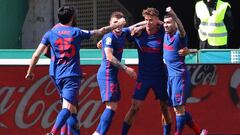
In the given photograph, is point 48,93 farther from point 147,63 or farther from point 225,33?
point 225,33

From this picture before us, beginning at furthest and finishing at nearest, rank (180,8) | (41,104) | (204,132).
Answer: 1. (180,8)
2. (41,104)
3. (204,132)

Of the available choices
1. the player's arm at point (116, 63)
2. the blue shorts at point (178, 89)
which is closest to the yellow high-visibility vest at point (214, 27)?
the blue shorts at point (178, 89)

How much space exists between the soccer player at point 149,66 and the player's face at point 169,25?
0.20 m

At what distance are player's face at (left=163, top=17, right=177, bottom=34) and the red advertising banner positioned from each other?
118 cm

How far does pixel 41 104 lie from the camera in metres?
11.0

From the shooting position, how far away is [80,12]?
729 inches

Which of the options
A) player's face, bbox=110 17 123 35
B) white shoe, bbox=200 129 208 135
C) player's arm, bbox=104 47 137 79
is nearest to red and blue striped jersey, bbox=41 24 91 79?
player's arm, bbox=104 47 137 79

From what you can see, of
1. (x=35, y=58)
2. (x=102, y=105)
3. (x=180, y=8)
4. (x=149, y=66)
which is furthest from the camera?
(x=180, y=8)

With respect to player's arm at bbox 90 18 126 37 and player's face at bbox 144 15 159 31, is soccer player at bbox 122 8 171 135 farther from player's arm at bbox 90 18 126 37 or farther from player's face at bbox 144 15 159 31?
player's arm at bbox 90 18 126 37

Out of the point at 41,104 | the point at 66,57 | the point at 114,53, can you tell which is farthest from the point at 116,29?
the point at 41,104

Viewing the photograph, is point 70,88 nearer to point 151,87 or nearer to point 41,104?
point 151,87

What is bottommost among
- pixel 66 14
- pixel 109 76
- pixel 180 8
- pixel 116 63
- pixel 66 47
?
pixel 109 76

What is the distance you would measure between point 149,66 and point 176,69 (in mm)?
418

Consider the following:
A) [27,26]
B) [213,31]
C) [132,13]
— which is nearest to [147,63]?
[213,31]
